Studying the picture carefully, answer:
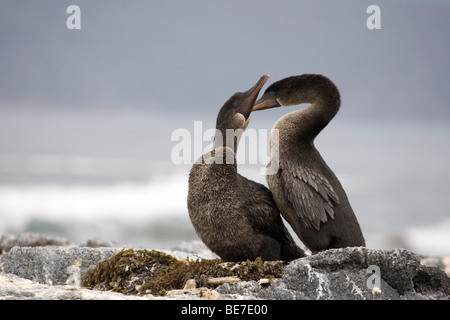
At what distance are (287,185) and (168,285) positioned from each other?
1.77 metres

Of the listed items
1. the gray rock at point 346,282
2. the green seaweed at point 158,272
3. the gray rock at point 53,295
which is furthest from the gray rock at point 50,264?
the gray rock at point 53,295

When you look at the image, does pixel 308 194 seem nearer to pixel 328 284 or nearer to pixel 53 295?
pixel 328 284

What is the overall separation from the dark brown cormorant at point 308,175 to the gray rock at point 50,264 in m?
2.47

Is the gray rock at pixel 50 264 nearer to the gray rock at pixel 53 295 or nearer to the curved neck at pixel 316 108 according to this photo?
the gray rock at pixel 53 295

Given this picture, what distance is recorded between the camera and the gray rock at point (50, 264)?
7.04 meters

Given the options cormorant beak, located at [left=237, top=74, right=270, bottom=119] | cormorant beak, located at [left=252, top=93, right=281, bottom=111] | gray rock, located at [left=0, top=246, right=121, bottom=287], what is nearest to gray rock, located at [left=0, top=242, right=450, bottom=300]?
gray rock, located at [left=0, top=246, right=121, bottom=287]

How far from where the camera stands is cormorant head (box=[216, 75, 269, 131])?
6.66m

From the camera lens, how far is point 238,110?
6754 mm

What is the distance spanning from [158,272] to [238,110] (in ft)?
6.77

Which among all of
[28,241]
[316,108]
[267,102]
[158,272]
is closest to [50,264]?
[158,272]
